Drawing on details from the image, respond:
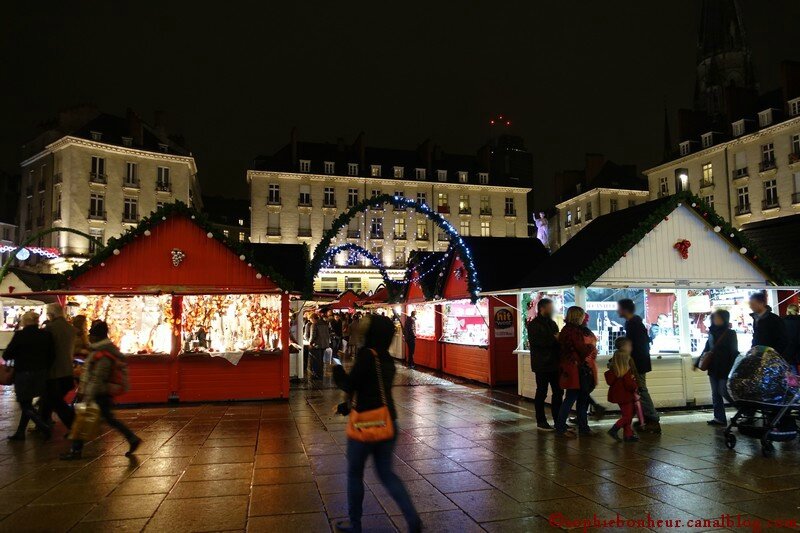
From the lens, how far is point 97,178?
5078 cm

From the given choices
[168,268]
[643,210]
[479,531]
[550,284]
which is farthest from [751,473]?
[168,268]

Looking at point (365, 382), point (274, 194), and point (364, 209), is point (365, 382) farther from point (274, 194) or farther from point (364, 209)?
point (274, 194)

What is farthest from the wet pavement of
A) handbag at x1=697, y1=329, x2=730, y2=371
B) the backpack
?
handbag at x1=697, y1=329, x2=730, y2=371

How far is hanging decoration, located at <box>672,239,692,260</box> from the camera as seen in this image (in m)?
11.8

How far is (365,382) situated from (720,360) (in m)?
7.21

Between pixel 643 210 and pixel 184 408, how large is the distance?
1018 centimetres

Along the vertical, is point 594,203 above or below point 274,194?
below

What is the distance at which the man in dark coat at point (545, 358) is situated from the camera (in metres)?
9.24

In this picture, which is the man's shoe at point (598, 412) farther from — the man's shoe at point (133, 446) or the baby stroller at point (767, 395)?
the man's shoe at point (133, 446)

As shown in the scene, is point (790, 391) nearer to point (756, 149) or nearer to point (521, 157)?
point (756, 149)

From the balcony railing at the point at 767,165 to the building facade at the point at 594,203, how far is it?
15.9m

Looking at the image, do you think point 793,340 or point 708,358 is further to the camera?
point 708,358

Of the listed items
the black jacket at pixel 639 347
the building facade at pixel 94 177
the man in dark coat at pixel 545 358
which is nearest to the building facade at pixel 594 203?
the building facade at pixel 94 177

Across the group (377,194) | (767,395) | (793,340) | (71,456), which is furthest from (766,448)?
(377,194)
